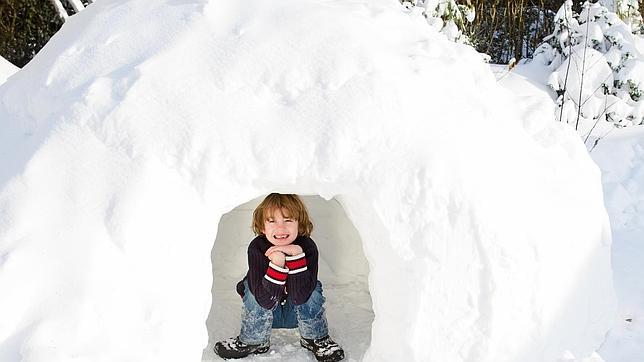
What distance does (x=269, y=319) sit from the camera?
3.27m

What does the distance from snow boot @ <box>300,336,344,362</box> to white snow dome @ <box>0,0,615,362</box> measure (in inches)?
19.7

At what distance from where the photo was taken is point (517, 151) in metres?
2.86

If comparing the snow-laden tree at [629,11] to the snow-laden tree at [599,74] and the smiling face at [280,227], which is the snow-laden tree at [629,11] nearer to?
the snow-laden tree at [599,74]

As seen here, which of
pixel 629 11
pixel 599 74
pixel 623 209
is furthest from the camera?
pixel 629 11

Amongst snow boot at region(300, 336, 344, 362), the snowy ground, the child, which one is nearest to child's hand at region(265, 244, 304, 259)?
the child

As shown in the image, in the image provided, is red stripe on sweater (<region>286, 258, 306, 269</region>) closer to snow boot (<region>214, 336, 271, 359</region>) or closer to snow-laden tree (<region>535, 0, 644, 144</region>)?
snow boot (<region>214, 336, 271, 359</region>)

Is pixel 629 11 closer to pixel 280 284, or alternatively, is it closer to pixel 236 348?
pixel 280 284

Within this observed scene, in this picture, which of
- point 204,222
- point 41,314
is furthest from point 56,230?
point 204,222

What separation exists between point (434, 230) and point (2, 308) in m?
1.34

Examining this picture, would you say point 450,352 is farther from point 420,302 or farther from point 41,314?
point 41,314

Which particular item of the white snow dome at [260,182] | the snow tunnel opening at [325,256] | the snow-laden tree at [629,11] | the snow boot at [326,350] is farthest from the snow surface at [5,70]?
the snow-laden tree at [629,11]

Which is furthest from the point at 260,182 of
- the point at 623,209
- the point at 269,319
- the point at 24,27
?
the point at 24,27

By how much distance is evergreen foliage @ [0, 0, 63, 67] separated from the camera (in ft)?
30.0

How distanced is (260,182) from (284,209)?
77 centimetres
